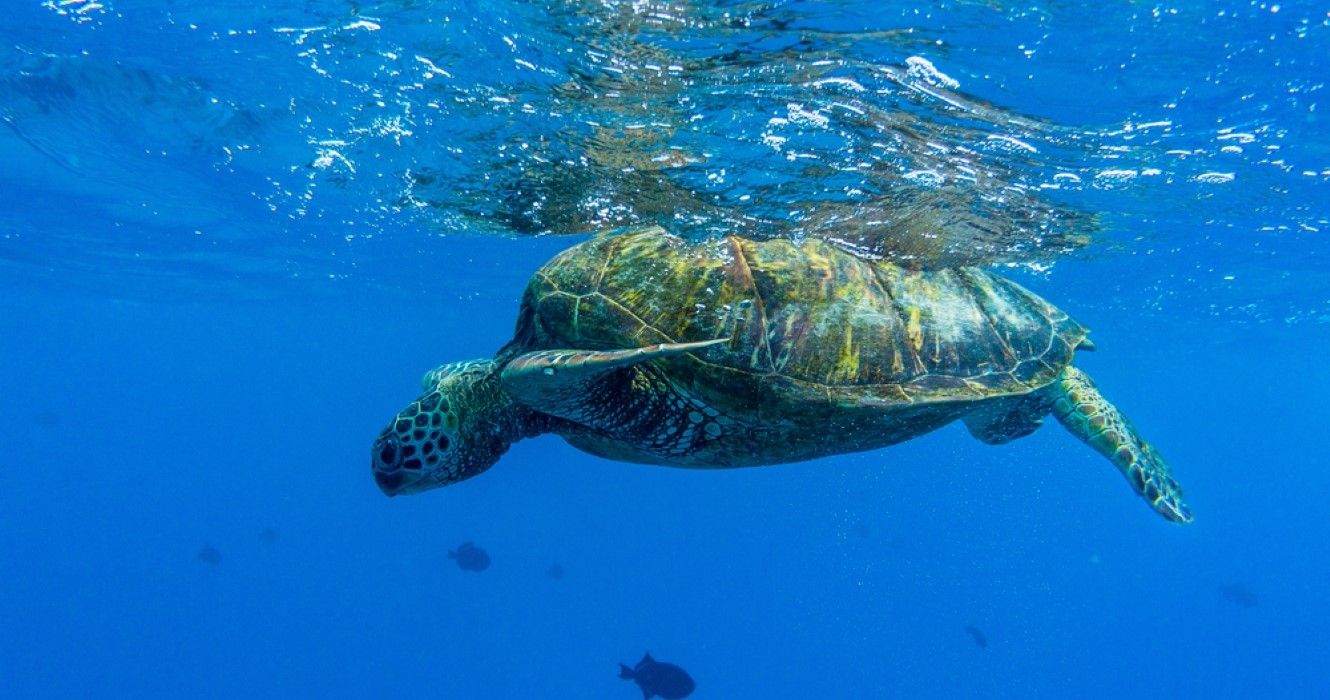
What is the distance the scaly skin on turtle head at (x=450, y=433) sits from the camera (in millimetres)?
4336

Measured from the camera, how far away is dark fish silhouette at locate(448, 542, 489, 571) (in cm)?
1509

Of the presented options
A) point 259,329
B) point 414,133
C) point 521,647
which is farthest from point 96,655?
point 414,133

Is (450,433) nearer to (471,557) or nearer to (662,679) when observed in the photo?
(662,679)

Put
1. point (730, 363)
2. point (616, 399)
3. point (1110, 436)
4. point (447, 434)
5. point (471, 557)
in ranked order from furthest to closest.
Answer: point (471, 557) → point (1110, 436) → point (447, 434) → point (616, 399) → point (730, 363)

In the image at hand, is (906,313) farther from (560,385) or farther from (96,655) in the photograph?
(96,655)

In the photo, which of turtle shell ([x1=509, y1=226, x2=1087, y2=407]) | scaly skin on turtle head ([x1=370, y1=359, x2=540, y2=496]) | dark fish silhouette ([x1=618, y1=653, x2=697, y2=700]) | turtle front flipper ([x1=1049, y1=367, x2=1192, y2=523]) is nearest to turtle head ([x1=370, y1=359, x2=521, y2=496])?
scaly skin on turtle head ([x1=370, y1=359, x2=540, y2=496])

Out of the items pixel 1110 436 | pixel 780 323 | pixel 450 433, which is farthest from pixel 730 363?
pixel 1110 436

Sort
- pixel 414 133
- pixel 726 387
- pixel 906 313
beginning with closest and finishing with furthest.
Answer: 1. pixel 726 387
2. pixel 906 313
3. pixel 414 133

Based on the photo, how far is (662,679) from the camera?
11180 millimetres

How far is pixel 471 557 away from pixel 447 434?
479 inches

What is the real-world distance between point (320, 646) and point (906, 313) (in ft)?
149

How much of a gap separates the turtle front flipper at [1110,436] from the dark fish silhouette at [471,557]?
12.9 metres

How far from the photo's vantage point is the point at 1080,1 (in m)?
4.70

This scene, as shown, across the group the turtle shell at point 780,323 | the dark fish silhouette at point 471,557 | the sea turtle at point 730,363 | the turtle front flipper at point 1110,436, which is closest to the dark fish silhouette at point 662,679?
the dark fish silhouette at point 471,557
